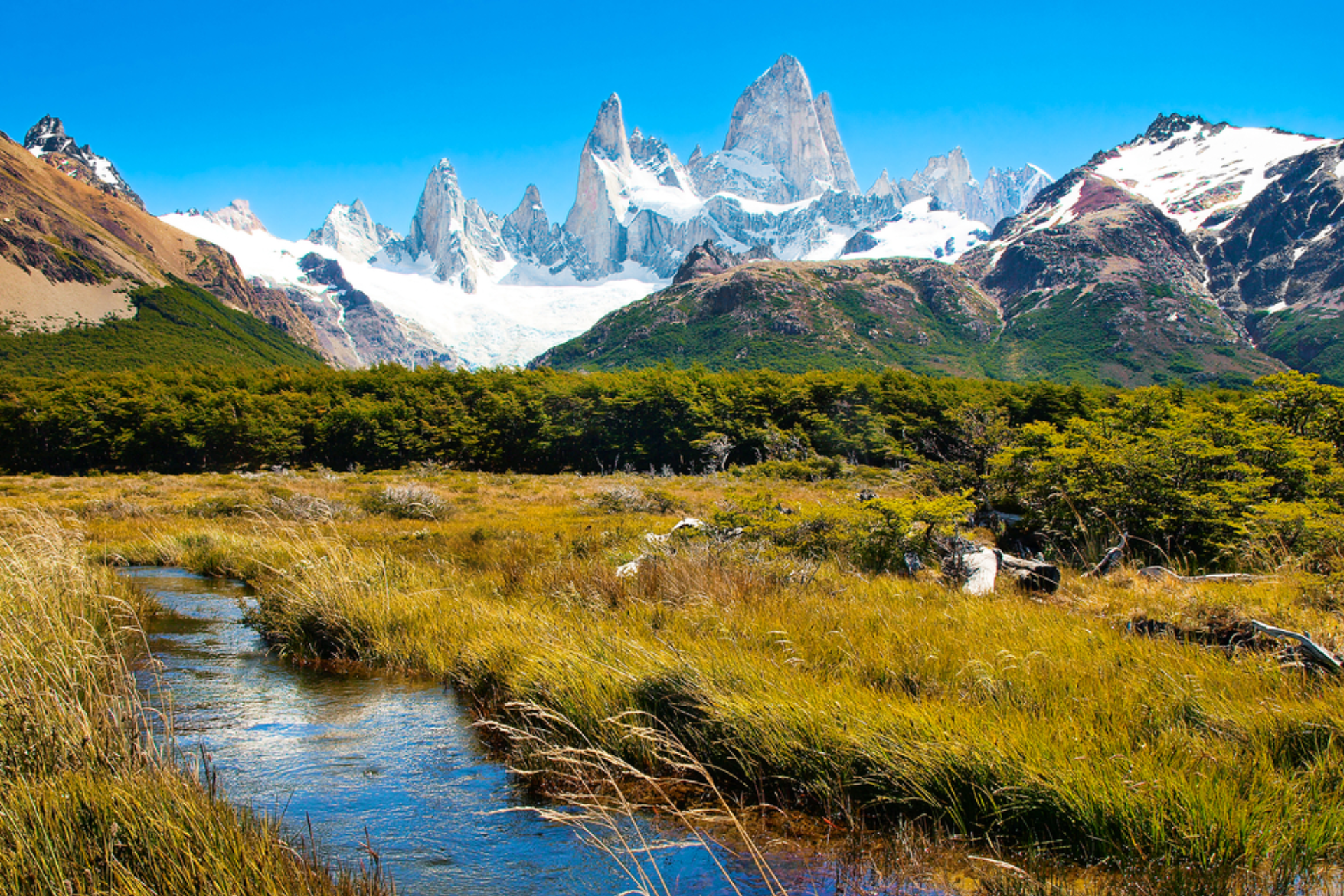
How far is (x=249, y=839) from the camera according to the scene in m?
3.21

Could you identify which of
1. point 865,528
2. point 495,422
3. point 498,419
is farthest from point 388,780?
point 495,422

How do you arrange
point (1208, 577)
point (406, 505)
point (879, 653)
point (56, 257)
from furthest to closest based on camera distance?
point (56, 257) < point (406, 505) < point (1208, 577) < point (879, 653)

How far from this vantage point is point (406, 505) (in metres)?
24.7

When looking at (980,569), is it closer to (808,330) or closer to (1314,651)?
(1314,651)

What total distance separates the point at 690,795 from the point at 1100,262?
9347 inches

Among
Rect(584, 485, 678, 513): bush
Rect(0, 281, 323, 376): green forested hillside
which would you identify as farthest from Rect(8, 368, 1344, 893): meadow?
Rect(0, 281, 323, 376): green forested hillside

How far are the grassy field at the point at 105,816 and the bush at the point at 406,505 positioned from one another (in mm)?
19181

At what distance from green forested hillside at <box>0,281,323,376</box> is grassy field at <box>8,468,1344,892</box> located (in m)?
124

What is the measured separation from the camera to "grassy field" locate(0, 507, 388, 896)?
284 cm

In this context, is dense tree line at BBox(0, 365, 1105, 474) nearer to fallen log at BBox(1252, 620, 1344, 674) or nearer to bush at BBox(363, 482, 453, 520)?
bush at BBox(363, 482, 453, 520)

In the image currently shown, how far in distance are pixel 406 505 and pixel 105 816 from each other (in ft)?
74.5

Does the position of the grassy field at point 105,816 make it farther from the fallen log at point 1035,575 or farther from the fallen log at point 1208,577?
the fallen log at point 1208,577

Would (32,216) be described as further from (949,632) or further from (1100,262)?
(1100,262)

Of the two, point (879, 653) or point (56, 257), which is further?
point (56, 257)
